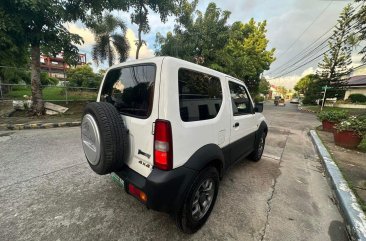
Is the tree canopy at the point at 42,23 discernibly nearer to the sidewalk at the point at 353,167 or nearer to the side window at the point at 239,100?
the side window at the point at 239,100

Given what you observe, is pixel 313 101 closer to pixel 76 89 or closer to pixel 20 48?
pixel 76 89

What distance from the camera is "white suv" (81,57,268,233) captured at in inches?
66.7

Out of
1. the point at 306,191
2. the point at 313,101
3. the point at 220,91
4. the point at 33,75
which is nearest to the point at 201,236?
the point at 220,91

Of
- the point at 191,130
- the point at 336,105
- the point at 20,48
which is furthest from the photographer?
the point at 336,105

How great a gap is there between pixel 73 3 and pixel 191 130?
9020 mm

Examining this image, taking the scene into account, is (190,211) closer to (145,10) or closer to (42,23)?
(42,23)

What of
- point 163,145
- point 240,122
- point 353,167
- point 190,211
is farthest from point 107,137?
point 353,167

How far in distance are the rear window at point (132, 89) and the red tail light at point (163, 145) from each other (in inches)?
8.1

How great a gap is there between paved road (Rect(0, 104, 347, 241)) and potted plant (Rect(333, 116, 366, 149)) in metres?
2.39

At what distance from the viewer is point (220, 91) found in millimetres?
2471

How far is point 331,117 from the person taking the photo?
24.6 ft

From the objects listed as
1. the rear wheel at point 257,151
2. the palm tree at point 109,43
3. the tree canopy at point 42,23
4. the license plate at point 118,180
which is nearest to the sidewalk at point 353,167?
the rear wheel at point 257,151

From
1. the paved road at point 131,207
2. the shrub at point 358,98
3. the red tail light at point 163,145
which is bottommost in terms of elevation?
the paved road at point 131,207

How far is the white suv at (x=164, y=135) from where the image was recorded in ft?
5.56
